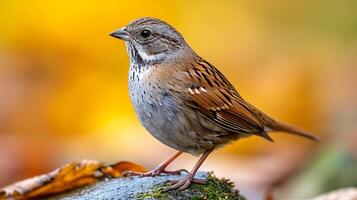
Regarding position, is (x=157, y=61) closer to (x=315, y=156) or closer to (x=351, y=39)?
(x=315, y=156)

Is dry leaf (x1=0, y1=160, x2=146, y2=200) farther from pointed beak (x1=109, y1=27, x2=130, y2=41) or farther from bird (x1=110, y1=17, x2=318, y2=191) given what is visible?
pointed beak (x1=109, y1=27, x2=130, y2=41)

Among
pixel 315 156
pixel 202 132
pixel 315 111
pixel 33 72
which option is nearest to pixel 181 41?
pixel 202 132

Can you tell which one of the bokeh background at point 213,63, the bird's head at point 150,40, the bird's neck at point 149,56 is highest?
the bird's head at point 150,40

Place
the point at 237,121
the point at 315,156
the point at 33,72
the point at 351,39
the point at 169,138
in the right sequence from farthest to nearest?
the point at 351,39 < the point at 33,72 < the point at 315,156 < the point at 237,121 < the point at 169,138

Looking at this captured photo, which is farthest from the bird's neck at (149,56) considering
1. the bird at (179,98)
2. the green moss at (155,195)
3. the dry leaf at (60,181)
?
the green moss at (155,195)

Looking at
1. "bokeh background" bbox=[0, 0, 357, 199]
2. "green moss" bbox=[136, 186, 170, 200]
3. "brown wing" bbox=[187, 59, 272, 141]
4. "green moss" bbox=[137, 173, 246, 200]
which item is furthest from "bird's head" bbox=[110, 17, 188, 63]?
"bokeh background" bbox=[0, 0, 357, 199]

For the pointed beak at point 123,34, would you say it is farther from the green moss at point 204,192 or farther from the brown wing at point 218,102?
the green moss at point 204,192
